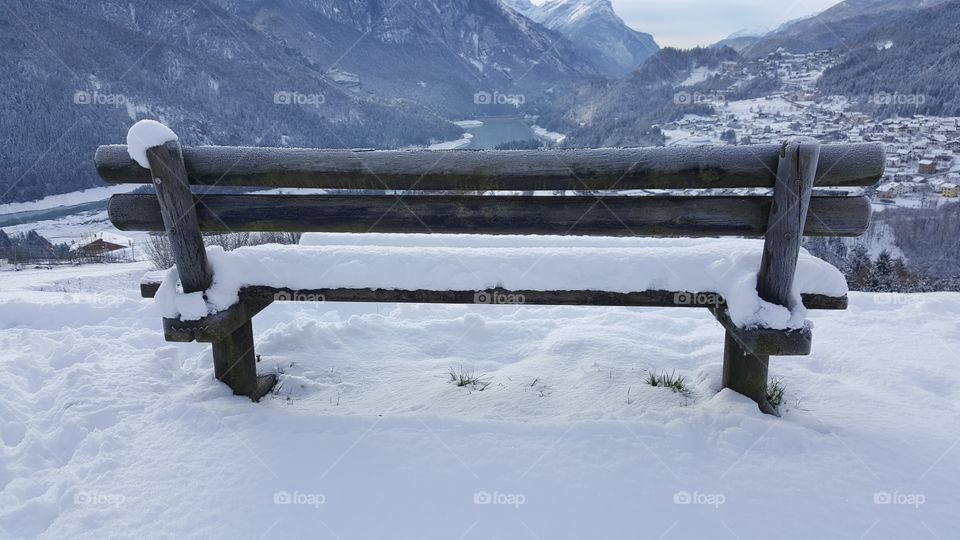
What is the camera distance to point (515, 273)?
3031mm

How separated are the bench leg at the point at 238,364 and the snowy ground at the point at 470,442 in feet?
0.32

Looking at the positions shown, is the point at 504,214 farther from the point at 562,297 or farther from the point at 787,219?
the point at 787,219

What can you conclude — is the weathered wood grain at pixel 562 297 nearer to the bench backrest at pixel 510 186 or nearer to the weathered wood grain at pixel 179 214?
the bench backrest at pixel 510 186

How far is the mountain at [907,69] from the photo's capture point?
11294cm

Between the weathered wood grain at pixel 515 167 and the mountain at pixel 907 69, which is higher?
the mountain at pixel 907 69

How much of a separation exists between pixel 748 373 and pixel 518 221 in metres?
1.63

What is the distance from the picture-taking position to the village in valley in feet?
265

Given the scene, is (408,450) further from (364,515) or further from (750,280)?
(750,280)

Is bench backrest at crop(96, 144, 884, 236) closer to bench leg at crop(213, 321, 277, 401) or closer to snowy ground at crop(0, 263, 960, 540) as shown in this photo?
bench leg at crop(213, 321, 277, 401)

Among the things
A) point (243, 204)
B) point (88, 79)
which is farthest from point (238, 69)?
point (243, 204)

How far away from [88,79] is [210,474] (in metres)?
181

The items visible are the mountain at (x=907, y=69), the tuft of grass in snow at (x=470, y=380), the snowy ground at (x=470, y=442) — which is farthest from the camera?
the mountain at (x=907, y=69)

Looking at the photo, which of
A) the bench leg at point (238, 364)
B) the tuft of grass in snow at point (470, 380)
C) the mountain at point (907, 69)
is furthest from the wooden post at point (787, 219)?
the mountain at point (907, 69)

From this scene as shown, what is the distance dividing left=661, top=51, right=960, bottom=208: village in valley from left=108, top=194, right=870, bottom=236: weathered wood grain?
2298 inches
